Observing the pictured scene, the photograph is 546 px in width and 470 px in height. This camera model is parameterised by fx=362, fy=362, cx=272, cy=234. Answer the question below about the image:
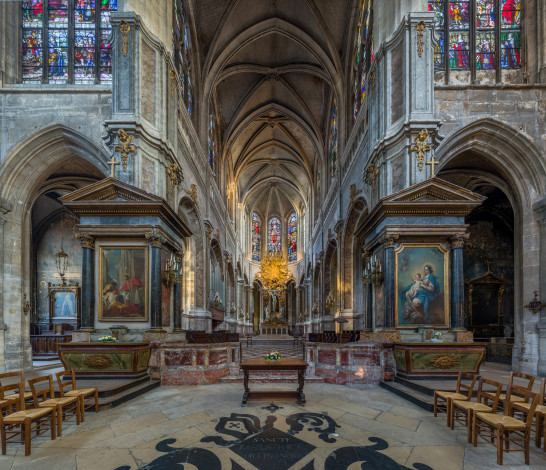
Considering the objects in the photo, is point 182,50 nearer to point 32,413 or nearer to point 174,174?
point 174,174

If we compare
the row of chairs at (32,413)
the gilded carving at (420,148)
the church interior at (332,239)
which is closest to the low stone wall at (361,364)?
the church interior at (332,239)

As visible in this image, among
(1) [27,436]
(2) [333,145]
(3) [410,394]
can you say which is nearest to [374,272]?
(3) [410,394]

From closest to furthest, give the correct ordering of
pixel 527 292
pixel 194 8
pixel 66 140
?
1. pixel 527 292
2. pixel 66 140
3. pixel 194 8

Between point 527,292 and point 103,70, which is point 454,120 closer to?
point 527,292

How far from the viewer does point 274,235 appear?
4206cm

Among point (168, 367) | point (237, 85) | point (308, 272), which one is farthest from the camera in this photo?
point (308, 272)

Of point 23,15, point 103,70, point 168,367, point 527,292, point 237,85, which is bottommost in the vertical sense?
point 168,367

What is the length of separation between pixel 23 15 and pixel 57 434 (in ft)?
44.7

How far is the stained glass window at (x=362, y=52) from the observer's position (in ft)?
46.2

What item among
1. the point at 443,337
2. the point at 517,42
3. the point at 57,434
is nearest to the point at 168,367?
the point at 57,434

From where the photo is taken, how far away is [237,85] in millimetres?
23406

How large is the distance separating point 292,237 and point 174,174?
1164 inches

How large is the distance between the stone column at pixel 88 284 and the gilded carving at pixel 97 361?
1154 millimetres

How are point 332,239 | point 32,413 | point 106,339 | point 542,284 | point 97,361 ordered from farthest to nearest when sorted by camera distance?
point 332,239 < point 542,284 < point 106,339 < point 97,361 < point 32,413
